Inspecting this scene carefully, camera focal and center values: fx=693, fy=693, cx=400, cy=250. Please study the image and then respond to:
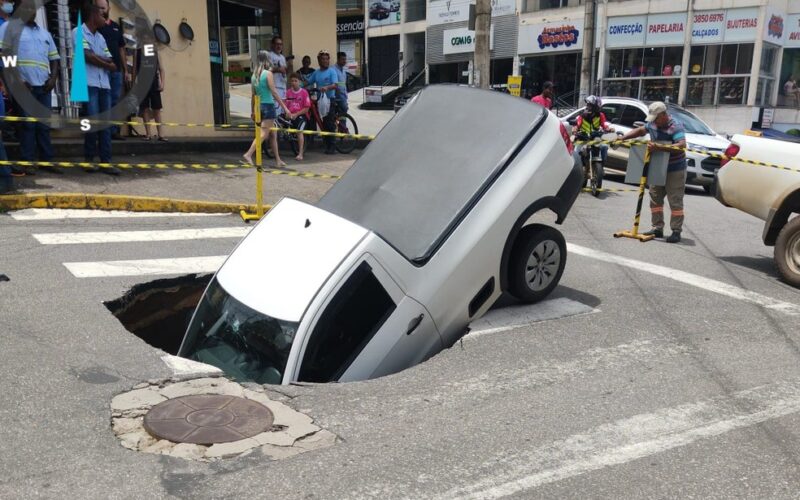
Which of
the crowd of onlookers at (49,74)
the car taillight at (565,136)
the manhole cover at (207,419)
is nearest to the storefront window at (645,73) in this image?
the crowd of onlookers at (49,74)

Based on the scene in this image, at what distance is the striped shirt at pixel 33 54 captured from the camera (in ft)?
30.5

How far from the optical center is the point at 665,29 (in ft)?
105

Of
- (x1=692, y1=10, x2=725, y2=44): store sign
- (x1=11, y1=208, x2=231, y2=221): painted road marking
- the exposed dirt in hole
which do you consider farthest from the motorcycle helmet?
(x1=692, y1=10, x2=725, y2=44): store sign

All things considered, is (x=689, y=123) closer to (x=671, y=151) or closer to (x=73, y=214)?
(x=671, y=151)

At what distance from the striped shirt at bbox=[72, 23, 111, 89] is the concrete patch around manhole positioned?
7.49 metres

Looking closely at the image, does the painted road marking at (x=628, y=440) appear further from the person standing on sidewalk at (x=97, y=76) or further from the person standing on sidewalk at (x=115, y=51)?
the person standing on sidewalk at (x=115, y=51)

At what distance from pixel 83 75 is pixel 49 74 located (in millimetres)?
767

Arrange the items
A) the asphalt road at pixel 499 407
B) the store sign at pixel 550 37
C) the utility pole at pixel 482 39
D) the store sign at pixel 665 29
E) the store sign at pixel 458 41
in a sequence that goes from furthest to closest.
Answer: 1. the store sign at pixel 458 41
2. the store sign at pixel 550 37
3. the store sign at pixel 665 29
4. the utility pole at pixel 482 39
5. the asphalt road at pixel 499 407

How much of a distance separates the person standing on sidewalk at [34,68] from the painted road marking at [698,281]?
7440 mm

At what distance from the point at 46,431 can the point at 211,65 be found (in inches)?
535

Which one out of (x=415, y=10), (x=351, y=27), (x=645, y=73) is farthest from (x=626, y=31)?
(x=351, y=27)

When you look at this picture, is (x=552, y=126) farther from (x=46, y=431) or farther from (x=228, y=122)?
(x=228, y=122)

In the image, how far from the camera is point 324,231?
506 cm

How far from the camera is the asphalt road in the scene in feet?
11.4
